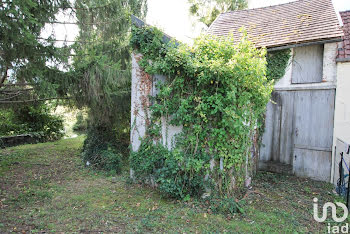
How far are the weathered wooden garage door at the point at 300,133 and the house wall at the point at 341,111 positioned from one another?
14cm

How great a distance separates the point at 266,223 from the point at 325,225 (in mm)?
1074

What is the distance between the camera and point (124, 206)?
14.5ft

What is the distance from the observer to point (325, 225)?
3920 mm

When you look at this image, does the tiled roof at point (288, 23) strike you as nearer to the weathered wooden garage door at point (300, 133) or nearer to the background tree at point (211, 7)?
the weathered wooden garage door at point (300, 133)

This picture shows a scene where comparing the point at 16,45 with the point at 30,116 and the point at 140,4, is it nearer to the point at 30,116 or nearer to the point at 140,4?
the point at 140,4

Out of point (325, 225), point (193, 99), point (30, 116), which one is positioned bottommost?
point (325, 225)

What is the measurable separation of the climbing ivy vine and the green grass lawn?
0.56m

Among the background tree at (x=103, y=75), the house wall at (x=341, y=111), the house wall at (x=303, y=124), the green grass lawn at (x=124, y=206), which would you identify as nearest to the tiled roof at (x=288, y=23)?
the house wall at (x=303, y=124)

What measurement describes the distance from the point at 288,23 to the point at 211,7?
32.0ft

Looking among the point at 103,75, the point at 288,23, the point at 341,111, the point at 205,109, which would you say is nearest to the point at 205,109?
the point at 205,109

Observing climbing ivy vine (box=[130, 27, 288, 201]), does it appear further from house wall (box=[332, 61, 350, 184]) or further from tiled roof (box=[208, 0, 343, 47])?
house wall (box=[332, 61, 350, 184])

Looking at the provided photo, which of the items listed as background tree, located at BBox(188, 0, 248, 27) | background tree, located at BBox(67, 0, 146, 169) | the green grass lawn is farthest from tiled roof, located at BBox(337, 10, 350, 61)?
background tree, located at BBox(188, 0, 248, 27)

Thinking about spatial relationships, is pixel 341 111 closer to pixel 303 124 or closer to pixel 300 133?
pixel 303 124

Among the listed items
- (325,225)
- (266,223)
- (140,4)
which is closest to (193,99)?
(266,223)
